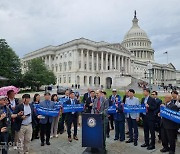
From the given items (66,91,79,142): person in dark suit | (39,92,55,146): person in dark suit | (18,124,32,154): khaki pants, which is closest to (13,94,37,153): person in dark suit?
(18,124,32,154): khaki pants

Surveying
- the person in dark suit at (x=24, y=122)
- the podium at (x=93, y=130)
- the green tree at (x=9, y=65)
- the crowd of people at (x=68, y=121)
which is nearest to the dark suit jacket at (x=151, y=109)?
the crowd of people at (x=68, y=121)

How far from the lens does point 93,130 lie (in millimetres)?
8281

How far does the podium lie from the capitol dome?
143 metres

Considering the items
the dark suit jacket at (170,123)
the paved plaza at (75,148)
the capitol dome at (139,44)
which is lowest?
the paved plaza at (75,148)

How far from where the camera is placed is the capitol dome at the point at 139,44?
148 metres

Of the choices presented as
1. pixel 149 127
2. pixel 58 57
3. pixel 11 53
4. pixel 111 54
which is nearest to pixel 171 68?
pixel 111 54

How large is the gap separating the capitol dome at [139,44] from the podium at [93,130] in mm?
142908

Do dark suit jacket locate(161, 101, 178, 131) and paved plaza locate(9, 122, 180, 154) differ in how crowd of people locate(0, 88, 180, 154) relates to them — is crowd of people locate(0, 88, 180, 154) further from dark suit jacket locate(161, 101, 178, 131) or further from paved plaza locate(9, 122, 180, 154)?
paved plaza locate(9, 122, 180, 154)

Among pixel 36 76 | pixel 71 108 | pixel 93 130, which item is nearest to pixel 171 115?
pixel 93 130

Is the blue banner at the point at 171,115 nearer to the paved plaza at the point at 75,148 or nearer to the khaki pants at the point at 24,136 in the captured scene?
the paved plaza at the point at 75,148

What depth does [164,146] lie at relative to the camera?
9172 millimetres

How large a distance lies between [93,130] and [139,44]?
14572cm

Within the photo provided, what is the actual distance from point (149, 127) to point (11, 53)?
55438mm

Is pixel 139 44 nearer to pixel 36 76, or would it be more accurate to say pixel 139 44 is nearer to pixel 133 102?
pixel 36 76
